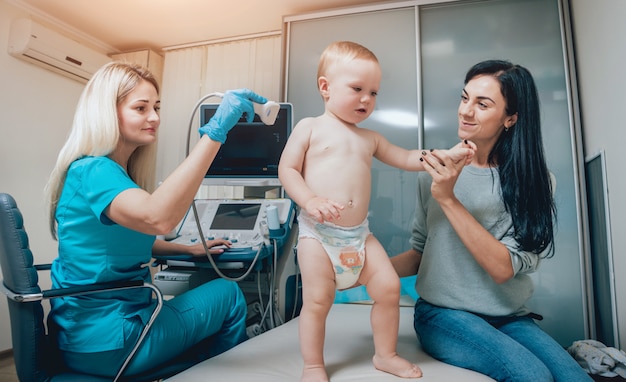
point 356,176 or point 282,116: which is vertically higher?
point 282,116

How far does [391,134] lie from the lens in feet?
8.24

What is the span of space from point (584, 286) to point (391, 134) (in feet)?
4.73

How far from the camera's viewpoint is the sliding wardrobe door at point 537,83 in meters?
2.16

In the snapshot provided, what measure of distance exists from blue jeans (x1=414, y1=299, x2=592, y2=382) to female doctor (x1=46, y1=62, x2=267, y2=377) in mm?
688

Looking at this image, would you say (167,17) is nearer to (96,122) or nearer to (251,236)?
(251,236)

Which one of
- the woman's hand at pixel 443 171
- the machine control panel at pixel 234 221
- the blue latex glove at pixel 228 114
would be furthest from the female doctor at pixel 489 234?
the machine control panel at pixel 234 221

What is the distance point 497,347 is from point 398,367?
0.25m

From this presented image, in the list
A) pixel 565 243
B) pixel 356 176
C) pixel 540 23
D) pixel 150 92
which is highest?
pixel 540 23

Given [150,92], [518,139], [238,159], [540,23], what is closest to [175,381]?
[150,92]

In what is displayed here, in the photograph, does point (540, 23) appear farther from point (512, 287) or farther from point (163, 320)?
point (163, 320)

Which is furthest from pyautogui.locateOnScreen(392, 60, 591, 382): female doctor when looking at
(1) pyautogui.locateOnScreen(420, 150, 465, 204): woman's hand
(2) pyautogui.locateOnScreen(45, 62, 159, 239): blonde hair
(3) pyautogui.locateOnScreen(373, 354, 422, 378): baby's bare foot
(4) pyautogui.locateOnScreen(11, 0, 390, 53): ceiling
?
(4) pyautogui.locateOnScreen(11, 0, 390, 53): ceiling

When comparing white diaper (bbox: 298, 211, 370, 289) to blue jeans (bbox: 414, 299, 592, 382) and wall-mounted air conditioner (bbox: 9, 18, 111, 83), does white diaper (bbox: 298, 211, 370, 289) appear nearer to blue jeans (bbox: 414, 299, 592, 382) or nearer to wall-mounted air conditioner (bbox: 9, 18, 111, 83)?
blue jeans (bbox: 414, 299, 592, 382)

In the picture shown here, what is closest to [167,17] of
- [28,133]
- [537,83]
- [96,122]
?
[28,133]

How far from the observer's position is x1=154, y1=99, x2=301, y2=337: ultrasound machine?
1.50 m
